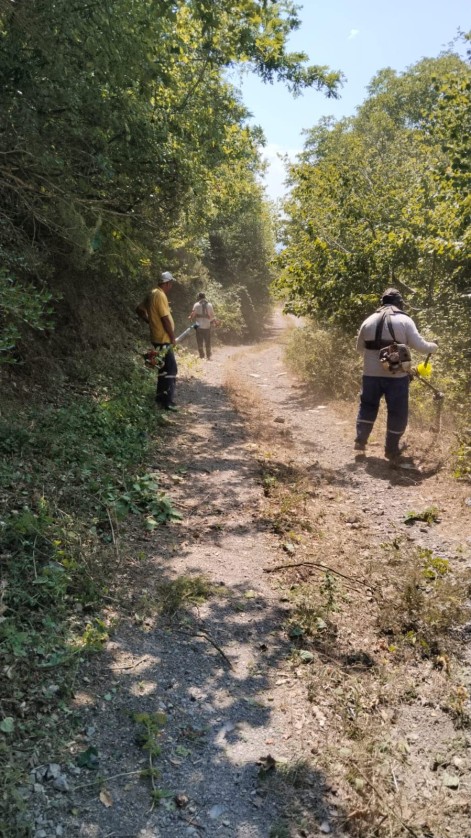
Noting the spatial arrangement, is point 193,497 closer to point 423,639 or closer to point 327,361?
point 423,639

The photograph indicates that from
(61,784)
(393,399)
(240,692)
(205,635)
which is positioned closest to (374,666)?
(240,692)

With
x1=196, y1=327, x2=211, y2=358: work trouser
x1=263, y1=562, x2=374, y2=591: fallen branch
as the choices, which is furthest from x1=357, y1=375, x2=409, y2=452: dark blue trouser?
x1=196, y1=327, x2=211, y2=358: work trouser

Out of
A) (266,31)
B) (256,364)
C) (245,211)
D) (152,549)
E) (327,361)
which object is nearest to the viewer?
(152,549)

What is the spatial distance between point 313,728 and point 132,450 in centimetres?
380

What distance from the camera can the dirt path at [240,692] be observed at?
2320mm

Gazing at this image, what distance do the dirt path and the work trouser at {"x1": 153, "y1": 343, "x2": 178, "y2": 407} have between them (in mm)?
2460

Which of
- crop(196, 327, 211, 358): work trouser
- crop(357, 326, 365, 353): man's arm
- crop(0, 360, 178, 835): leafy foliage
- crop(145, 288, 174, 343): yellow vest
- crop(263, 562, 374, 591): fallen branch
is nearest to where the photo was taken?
crop(0, 360, 178, 835): leafy foliage

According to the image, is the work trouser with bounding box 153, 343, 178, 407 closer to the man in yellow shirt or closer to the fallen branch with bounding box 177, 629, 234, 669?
the man in yellow shirt

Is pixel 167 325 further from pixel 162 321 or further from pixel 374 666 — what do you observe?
pixel 374 666

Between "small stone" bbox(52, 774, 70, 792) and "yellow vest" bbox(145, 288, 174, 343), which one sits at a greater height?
"yellow vest" bbox(145, 288, 174, 343)

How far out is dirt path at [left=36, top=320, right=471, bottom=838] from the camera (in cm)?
232

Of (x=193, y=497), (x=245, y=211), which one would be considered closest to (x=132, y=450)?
(x=193, y=497)

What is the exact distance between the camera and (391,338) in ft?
21.4

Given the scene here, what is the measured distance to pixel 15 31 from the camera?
175 inches
